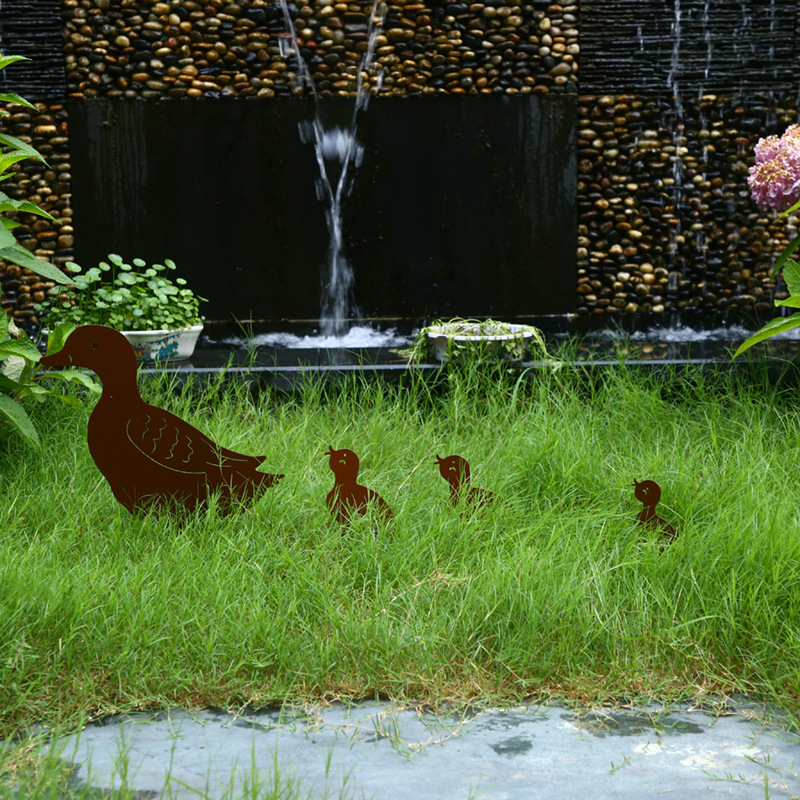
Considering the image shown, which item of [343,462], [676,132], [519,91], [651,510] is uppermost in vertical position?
[519,91]

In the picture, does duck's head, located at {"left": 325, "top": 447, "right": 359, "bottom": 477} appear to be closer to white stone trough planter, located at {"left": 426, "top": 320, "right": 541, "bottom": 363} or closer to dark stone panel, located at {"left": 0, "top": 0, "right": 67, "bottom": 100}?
white stone trough planter, located at {"left": 426, "top": 320, "right": 541, "bottom": 363}

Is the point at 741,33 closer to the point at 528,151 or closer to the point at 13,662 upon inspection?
the point at 528,151

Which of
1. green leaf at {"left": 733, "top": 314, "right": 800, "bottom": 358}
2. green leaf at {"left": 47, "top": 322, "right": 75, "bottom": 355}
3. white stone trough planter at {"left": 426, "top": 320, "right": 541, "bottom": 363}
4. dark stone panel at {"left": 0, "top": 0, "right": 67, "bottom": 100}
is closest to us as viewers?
green leaf at {"left": 733, "top": 314, "right": 800, "bottom": 358}

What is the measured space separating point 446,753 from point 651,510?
103 centimetres

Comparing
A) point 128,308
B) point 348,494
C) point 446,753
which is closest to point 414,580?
point 348,494

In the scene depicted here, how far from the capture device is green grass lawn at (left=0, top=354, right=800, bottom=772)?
1.99m

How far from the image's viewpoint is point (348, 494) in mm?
2531

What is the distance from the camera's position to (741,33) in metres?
5.19

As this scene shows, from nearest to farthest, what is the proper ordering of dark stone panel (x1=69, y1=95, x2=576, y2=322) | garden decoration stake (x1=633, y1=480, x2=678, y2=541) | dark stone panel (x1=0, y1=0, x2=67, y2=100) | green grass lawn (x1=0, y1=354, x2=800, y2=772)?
1. green grass lawn (x1=0, y1=354, x2=800, y2=772)
2. garden decoration stake (x1=633, y1=480, x2=678, y2=541)
3. dark stone panel (x1=0, y1=0, x2=67, y2=100)
4. dark stone panel (x1=69, y1=95, x2=576, y2=322)

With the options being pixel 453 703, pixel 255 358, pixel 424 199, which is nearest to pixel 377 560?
pixel 453 703

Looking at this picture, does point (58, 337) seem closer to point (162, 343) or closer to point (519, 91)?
point (162, 343)

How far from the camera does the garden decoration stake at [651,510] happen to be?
98.0 inches

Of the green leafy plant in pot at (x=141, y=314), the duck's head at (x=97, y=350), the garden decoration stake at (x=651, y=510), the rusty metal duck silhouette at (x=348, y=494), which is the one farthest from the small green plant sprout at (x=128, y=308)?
the garden decoration stake at (x=651, y=510)

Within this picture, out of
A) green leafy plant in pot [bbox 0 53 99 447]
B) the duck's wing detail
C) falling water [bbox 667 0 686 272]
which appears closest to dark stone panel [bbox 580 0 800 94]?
falling water [bbox 667 0 686 272]
